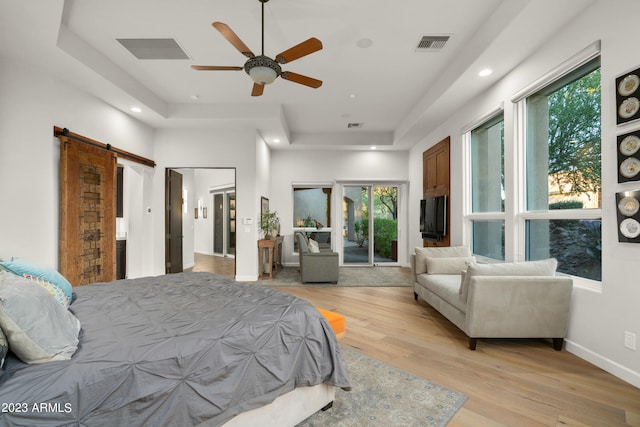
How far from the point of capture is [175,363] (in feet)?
3.86

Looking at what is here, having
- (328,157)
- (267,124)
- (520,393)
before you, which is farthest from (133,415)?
(328,157)

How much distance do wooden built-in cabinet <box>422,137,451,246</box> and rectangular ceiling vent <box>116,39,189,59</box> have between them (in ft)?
14.1

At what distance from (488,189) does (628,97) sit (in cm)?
197

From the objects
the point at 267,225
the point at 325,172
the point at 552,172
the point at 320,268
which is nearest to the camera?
the point at 552,172

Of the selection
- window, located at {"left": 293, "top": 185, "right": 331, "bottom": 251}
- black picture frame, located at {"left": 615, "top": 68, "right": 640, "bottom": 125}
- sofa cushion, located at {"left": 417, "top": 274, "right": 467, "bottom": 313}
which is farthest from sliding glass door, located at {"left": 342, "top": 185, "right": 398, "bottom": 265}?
black picture frame, located at {"left": 615, "top": 68, "right": 640, "bottom": 125}

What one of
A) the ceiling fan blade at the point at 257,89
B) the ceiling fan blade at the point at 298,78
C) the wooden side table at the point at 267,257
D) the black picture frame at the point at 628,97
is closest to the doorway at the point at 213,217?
the wooden side table at the point at 267,257

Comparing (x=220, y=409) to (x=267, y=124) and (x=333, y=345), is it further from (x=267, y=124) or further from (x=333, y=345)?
(x=267, y=124)

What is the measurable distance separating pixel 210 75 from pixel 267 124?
143cm

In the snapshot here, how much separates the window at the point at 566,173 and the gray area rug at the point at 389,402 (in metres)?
1.87

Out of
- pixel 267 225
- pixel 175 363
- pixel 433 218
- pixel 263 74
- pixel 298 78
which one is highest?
pixel 298 78

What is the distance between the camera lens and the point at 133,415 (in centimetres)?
105

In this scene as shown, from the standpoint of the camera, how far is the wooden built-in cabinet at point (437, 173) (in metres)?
→ 4.96

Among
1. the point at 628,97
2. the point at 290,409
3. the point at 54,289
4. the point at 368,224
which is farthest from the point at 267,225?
the point at 628,97

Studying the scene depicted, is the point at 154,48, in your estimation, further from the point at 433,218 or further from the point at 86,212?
the point at 433,218
